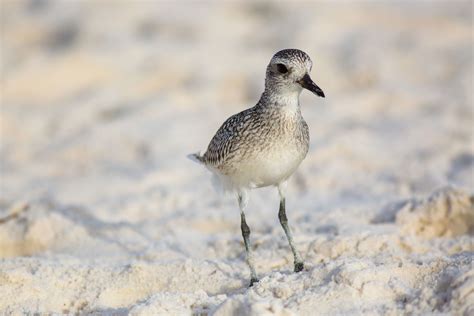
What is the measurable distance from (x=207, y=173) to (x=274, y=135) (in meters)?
2.95

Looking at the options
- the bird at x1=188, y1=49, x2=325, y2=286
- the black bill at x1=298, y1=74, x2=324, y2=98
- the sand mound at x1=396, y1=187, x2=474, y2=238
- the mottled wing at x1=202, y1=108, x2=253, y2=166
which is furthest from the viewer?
the sand mound at x1=396, y1=187, x2=474, y2=238

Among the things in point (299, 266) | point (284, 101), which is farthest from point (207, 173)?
point (299, 266)

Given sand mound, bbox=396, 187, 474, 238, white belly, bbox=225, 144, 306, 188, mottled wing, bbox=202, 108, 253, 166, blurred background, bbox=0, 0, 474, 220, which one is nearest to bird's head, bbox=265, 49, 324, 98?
mottled wing, bbox=202, 108, 253, 166

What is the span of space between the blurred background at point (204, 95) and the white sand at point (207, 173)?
29 mm

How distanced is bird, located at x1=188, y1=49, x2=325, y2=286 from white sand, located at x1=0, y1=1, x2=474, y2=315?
0.56 meters

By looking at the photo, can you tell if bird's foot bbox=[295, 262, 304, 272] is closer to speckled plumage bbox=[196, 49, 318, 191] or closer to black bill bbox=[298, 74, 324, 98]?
speckled plumage bbox=[196, 49, 318, 191]

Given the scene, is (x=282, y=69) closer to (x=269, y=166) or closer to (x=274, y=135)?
(x=274, y=135)

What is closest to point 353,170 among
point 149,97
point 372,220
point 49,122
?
point 372,220

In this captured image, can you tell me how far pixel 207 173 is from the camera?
760 centimetres

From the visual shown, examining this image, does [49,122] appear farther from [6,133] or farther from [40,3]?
[40,3]

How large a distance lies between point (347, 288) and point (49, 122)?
6.32 m

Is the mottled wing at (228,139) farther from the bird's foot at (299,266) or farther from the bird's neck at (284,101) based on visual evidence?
the bird's foot at (299,266)

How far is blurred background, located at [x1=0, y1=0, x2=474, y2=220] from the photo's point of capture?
7.39m

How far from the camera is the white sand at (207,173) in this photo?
4.30 m
